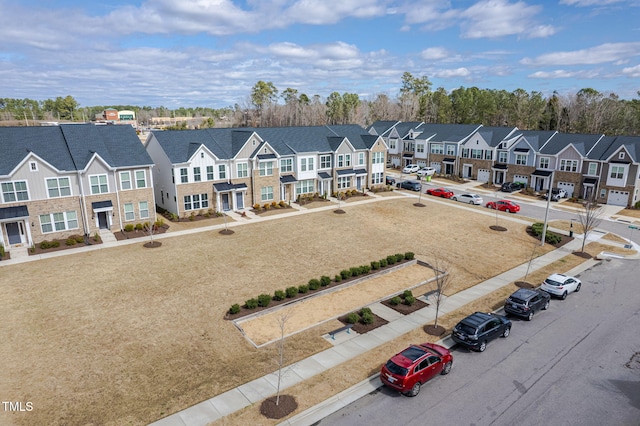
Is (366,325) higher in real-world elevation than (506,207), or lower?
lower

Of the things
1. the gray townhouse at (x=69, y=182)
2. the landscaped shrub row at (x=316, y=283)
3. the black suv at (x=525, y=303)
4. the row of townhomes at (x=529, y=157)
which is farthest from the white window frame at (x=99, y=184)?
the row of townhomes at (x=529, y=157)

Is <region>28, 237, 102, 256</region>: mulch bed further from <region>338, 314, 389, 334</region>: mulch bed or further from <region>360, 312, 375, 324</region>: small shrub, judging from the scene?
<region>360, 312, 375, 324</region>: small shrub

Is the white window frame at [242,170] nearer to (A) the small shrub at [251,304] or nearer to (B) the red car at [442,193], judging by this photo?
(A) the small shrub at [251,304]

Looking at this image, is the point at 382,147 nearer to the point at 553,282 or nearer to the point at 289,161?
the point at 289,161

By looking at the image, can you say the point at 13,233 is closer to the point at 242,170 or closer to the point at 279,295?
the point at 242,170

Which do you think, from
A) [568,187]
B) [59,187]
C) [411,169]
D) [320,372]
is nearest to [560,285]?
[320,372]

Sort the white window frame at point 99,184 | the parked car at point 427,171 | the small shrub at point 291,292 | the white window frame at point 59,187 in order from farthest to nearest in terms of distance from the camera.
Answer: the parked car at point 427,171, the white window frame at point 99,184, the white window frame at point 59,187, the small shrub at point 291,292
